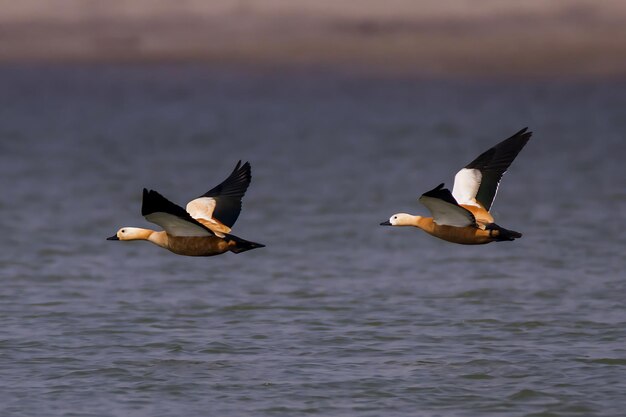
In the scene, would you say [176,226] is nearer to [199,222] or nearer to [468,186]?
[199,222]

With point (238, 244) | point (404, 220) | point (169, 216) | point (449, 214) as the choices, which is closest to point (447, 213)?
point (449, 214)

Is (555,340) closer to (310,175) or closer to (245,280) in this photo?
(245,280)

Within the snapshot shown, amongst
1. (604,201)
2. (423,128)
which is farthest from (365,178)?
(423,128)

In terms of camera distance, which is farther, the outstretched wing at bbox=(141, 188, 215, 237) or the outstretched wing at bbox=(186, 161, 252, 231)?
the outstretched wing at bbox=(186, 161, 252, 231)

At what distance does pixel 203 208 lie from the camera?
22.9 metres

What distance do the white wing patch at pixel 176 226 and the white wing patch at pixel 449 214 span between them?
3167 millimetres

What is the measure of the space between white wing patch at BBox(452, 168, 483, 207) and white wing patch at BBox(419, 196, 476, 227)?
1.33 metres

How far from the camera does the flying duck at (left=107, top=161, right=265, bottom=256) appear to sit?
66.3ft

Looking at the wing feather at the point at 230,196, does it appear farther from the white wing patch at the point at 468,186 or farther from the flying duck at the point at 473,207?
the white wing patch at the point at 468,186

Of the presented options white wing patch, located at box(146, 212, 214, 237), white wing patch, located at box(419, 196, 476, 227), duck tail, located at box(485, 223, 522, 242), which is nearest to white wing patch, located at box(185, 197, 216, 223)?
white wing patch, located at box(146, 212, 214, 237)

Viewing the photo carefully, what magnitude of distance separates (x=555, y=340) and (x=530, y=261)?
966 centimetres

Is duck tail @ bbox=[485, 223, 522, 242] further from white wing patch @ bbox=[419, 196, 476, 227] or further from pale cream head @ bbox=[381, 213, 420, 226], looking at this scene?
pale cream head @ bbox=[381, 213, 420, 226]

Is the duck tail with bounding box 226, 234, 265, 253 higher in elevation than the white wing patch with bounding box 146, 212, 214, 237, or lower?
lower

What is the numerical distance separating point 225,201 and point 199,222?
6.14ft
